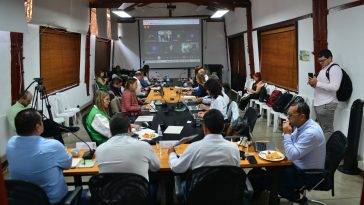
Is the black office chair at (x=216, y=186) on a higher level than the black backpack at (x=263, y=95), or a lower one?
lower

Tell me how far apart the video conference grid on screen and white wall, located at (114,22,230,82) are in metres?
1.60

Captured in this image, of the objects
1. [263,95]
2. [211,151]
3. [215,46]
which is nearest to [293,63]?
[263,95]

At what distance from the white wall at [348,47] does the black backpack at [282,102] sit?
63.0 inches

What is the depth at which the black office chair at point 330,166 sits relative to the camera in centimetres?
284

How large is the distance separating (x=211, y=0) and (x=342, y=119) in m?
6.08

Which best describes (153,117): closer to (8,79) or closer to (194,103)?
(194,103)

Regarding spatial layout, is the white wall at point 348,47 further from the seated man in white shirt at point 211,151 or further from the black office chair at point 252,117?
the seated man in white shirt at point 211,151

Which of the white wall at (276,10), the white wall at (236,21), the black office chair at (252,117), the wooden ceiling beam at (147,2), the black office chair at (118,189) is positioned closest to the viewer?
the black office chair at (118,189)

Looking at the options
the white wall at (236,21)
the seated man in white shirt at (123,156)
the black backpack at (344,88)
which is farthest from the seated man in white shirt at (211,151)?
the white wall at (236,21)

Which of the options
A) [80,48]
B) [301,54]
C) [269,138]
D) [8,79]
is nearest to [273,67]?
[301,54]

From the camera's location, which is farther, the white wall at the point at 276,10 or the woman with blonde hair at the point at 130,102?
the white wall at the point at 276,10

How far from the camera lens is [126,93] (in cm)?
536

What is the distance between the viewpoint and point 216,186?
2260 millimetres

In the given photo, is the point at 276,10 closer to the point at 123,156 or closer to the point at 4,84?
the point at 4,84
